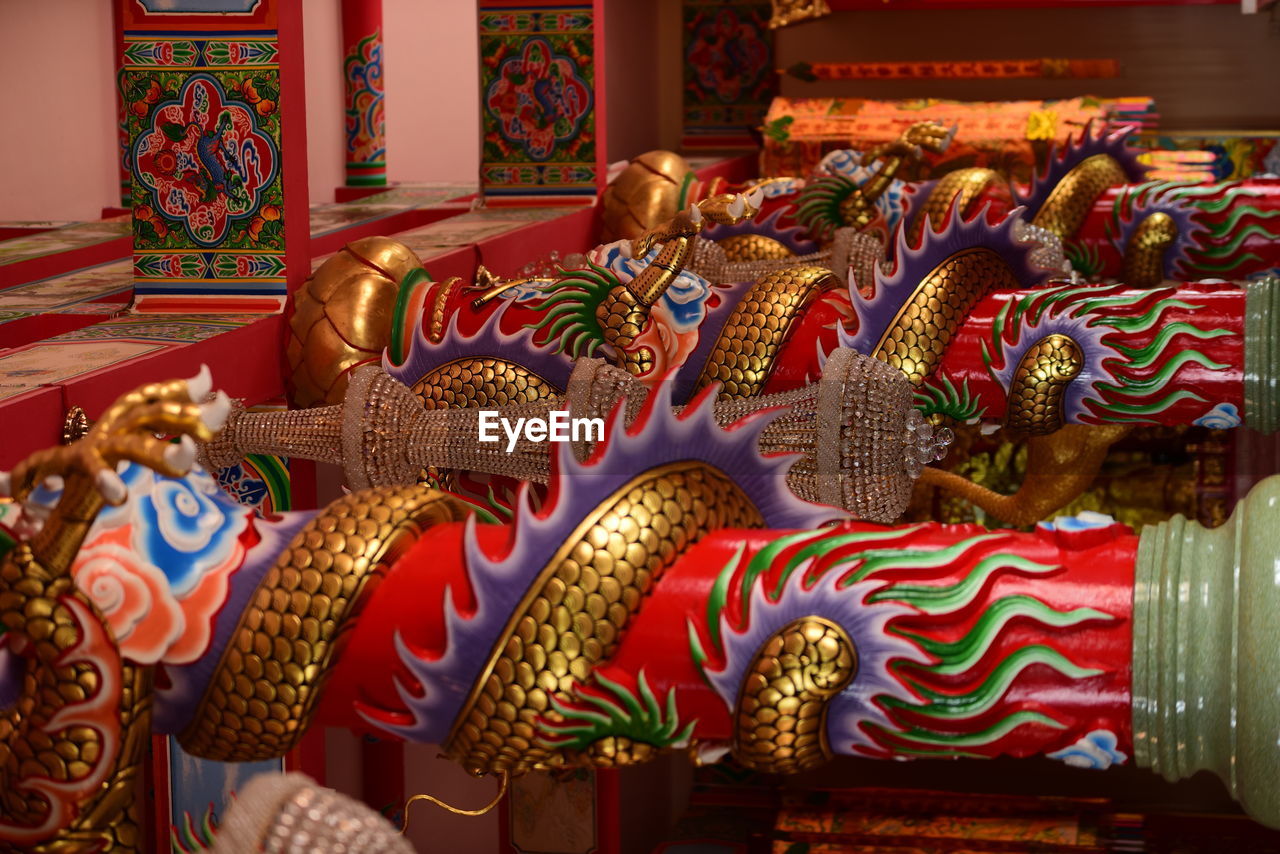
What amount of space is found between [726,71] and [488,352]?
4512 millimetres

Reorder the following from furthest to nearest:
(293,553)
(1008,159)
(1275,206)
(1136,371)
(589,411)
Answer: (1008,159), (1275,206), (1136,371), (589,411), (293,553)

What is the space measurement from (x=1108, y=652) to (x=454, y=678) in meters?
A: 0.34

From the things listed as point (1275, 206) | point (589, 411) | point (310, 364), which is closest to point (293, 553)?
point (589, 411)

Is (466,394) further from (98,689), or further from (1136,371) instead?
(98,689)

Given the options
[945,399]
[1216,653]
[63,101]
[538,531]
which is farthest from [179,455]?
[63,101]

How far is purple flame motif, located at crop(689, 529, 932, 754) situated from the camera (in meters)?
0.85

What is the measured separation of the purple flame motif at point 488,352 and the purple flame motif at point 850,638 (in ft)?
2.82

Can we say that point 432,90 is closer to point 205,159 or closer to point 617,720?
point 205,159

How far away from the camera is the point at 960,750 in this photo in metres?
0.86

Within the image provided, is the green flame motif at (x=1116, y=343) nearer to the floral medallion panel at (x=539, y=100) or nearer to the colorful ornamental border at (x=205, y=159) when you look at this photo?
the colorful ornamental border at (x=205, y=159)

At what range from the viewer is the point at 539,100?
362cm

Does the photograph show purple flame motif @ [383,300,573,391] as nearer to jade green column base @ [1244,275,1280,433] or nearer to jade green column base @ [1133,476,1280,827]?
jade green column base @ [1244,275,1280,433]

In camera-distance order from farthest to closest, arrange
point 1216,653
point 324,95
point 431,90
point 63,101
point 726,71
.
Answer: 1. point 726,71
2. point 431,90
3. point 324,95
4. point 63,101
5. point 1216,653

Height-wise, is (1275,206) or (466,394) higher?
(1275,206)
